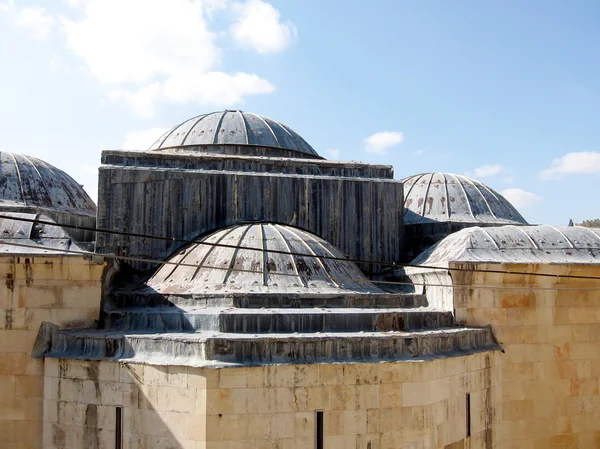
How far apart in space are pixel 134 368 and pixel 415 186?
16468 mm

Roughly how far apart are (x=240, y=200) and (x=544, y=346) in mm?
10040

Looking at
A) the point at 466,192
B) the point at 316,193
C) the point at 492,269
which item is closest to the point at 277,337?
the point at 492,269

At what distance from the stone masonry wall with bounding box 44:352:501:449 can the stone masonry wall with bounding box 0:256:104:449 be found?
535mm

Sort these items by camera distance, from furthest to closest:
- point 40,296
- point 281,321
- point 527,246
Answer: point 527,246, point 40,296, point 281,321

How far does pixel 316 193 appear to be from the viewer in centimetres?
1980

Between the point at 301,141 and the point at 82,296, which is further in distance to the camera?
the point at 301,141

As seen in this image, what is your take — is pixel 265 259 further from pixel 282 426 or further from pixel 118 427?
pixel 118 427

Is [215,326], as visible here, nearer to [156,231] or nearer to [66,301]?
[66,301]

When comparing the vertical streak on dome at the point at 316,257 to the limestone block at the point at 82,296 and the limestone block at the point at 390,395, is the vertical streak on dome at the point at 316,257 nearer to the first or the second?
the limestone block at the point at 390,395

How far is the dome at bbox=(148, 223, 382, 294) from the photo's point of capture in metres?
14.8

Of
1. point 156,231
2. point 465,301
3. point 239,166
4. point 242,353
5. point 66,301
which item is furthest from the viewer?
point 239,166

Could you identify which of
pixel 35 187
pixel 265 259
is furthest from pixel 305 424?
pixel 35 187

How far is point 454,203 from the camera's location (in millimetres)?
23953

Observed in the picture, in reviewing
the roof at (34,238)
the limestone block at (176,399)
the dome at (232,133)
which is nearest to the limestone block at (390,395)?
the limestone block at (176,399)
